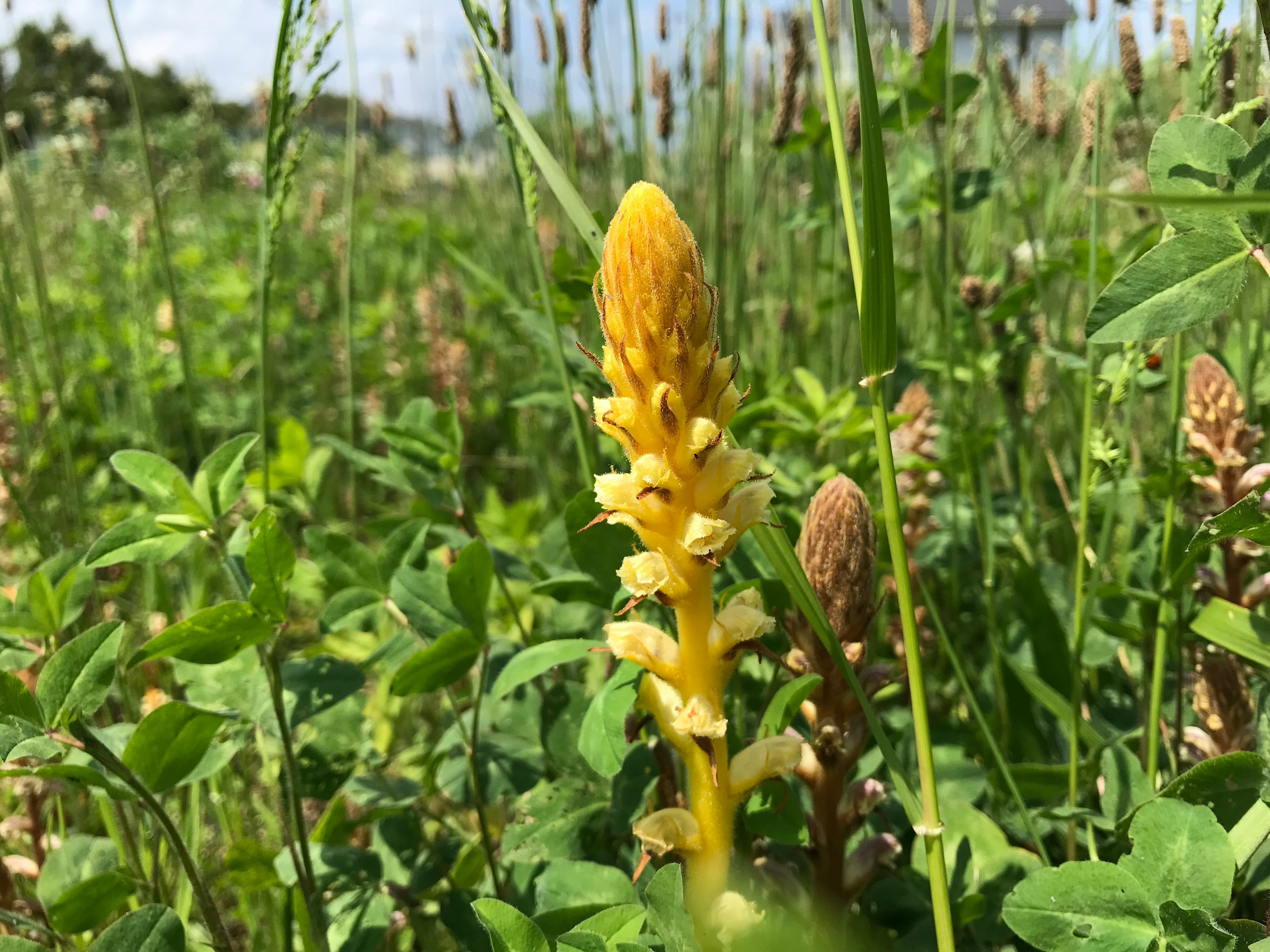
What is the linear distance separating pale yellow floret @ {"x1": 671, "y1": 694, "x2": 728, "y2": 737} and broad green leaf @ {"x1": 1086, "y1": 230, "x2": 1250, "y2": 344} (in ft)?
1.43

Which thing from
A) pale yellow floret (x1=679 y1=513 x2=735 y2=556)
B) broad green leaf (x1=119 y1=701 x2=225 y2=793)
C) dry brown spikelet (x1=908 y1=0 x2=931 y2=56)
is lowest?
broad green leaf (x1=119 y1=701 x2=225 y2=793)

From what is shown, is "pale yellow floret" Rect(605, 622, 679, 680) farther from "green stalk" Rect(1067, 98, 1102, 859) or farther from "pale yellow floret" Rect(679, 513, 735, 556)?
"green stalk" Rect(1067, 98, 1102, 859)

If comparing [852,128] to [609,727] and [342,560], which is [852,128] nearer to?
[342,560]

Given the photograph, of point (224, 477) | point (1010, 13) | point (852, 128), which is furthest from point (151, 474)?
point (1010, 13)

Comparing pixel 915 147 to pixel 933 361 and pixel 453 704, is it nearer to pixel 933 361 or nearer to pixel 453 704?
→ pixel 933 361

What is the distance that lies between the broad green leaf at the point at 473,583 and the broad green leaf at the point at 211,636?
7.7 inches

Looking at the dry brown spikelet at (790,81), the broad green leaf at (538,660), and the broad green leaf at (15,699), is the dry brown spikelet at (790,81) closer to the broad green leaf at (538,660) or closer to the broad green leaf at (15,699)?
the broad green leaf at (538,660)

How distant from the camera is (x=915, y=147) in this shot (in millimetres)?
2037

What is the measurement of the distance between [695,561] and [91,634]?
0.61 m

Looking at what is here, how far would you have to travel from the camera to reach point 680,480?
1.97 feet

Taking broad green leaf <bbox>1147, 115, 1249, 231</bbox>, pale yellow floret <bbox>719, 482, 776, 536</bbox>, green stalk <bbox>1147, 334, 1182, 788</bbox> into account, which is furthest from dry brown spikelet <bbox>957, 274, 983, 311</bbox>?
pale yellow floret <bbox>719, 482, 776, 536</bbox>

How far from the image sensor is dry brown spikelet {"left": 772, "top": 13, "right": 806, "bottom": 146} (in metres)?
1.57

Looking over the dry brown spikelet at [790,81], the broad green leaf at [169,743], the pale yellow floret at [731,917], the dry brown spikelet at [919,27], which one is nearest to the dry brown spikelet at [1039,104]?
the dry brown spikelet at [919,27]

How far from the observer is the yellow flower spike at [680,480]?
1.85ft
